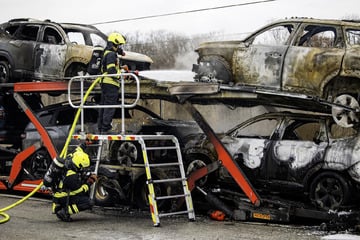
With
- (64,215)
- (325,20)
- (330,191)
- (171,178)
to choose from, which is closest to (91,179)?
(64,215)

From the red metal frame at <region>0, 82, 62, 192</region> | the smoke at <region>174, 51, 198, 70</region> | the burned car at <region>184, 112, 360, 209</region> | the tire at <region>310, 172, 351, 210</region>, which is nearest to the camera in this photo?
the tire at <region>310, 172, 351, 210</region>

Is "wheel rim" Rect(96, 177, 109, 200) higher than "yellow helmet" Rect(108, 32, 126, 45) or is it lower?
lower

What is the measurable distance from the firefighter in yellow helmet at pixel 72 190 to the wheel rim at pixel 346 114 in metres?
4.01

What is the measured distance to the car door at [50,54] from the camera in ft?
42.4

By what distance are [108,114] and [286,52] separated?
10.6 feet

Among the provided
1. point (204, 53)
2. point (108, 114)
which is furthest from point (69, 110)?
point (204, 53)

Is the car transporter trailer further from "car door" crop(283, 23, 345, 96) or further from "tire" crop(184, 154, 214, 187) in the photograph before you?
"car door" crop(283, 23, 345, 96)

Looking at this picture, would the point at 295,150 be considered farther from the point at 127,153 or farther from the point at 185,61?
the point at 185,61

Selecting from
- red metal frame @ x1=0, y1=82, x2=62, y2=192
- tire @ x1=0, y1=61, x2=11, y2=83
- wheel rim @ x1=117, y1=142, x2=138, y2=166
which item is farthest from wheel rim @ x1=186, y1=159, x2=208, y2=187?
tire @ x1=0, y1=61, x2=11, y2=83

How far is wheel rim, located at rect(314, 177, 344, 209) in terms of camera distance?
350 inches

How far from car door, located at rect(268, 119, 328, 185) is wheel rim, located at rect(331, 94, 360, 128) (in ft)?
1.05

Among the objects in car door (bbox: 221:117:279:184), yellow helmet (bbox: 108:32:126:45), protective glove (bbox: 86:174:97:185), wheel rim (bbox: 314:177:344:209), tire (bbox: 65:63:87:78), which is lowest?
protective glove (bbox: 86:174:97:185)

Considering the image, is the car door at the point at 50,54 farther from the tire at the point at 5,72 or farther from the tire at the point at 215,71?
the tire at the point at 215,71

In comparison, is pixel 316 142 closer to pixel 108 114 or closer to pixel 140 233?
pixel 140 233
